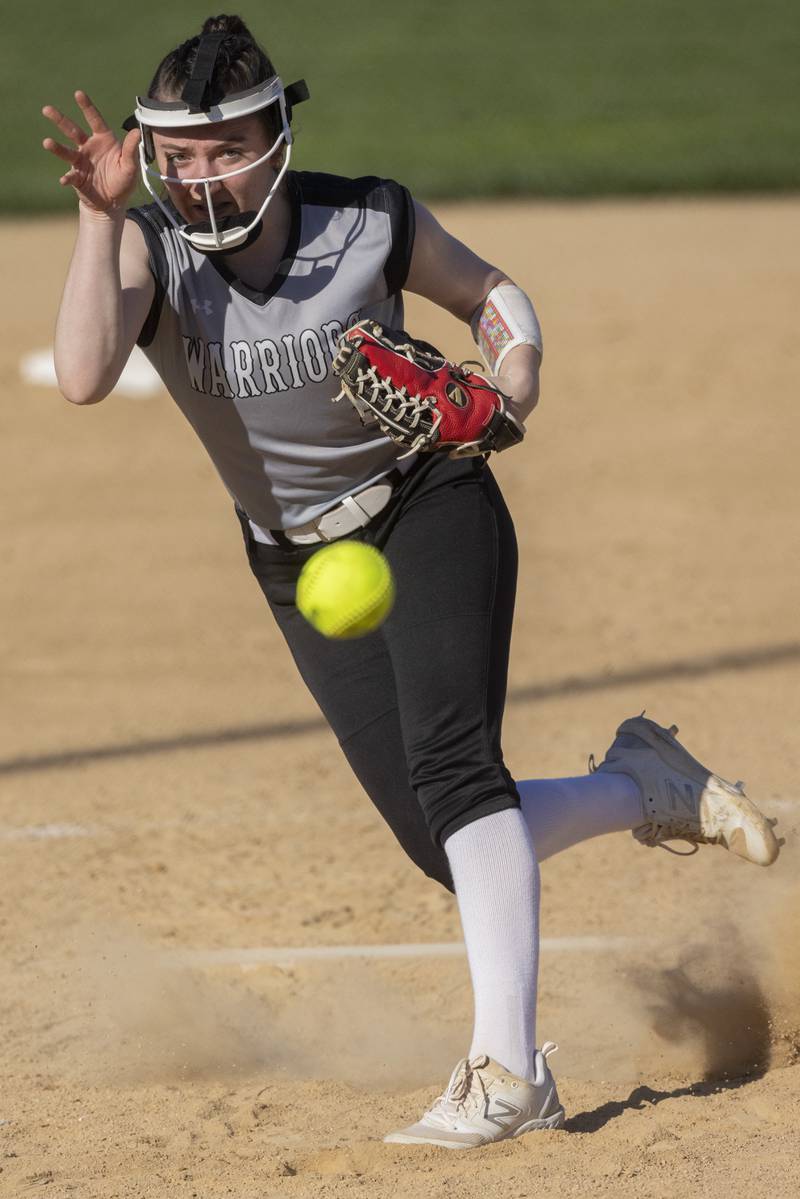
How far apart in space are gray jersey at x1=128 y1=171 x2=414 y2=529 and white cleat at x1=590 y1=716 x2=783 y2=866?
2.99 ft

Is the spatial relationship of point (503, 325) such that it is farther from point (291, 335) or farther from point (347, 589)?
point (347, 589)

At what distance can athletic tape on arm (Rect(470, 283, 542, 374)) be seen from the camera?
3346 mm

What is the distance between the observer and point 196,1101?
3.33 m

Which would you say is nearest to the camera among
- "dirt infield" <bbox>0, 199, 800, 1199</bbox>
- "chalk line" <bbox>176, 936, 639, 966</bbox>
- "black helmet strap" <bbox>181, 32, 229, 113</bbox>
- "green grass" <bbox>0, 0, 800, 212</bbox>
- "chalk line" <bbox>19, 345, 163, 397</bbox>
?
"black helmet strap" <bbox>181, 32, 229, 113</bbox>

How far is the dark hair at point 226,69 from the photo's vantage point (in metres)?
3.06

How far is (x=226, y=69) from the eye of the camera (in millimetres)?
3072

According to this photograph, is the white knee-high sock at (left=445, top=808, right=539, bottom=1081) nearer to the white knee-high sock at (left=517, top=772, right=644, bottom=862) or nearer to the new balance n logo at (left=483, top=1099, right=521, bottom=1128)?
the new balance n logo at (left=483, top=1099, right=521, bottom=1128)

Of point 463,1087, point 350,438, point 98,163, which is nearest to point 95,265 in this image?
point 98,163

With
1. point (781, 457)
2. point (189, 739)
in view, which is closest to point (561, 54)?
point (781, 457)

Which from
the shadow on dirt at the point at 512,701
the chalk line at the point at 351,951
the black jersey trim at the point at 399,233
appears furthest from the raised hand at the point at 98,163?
the shadow on dirt at the point at 512,701

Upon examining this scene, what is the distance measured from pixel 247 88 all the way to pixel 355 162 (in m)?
10.9

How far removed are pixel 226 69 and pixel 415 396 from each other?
711 mm

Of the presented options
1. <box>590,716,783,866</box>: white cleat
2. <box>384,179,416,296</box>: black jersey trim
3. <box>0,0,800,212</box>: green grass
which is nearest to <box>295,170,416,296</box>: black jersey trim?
<box>384,179,416,296</box>: black jersey trim

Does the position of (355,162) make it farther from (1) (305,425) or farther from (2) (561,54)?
(1) (305,425)
